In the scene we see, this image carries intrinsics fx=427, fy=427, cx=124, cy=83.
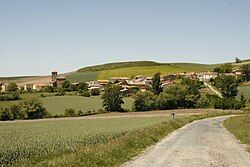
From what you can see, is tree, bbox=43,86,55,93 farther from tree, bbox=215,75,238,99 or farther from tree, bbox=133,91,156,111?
tree, bbox=215,75,238,99

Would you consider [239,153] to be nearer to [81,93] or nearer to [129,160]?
[129,160]

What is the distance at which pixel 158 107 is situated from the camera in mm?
112062

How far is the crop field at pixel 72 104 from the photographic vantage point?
106 meters

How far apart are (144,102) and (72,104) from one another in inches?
749

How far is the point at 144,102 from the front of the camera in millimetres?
111125

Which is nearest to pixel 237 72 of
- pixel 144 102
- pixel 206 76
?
pixel 206 76

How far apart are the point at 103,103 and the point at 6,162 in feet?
→ 292

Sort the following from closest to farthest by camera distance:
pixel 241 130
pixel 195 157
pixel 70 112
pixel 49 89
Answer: pixel 195 157 < pixel 241 130 < pixel 70 112 < pixel 49 89

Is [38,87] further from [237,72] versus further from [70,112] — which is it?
[237,72]

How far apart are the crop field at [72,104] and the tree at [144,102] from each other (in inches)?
90.1

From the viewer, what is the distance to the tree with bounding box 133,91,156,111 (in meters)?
110

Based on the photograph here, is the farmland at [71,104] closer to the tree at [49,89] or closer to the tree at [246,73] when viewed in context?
the tree at [49,89]

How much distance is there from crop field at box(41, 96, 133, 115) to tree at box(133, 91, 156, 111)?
2.29 meters

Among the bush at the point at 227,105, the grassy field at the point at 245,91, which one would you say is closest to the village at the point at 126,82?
the grassy field at the point at 245,91
